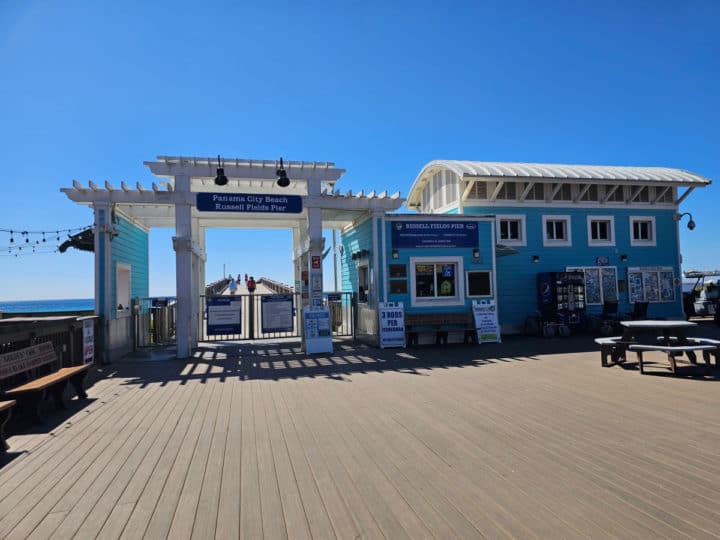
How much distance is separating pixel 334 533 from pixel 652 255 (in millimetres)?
18463

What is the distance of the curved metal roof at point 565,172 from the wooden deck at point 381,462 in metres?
9.42

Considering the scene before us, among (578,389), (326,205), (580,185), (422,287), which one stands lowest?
(578,389)

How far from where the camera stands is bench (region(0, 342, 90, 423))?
5.91 m

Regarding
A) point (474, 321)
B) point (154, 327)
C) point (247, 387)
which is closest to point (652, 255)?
point (474, 321)

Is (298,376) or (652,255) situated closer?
(298,376)

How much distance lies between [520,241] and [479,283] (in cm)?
337

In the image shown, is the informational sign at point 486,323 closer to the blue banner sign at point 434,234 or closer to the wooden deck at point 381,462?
the blue banner sign at point 434,234

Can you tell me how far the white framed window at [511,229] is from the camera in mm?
16297

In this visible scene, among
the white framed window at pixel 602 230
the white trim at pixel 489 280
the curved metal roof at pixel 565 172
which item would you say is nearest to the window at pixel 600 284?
the white framed window at pixel 602 230

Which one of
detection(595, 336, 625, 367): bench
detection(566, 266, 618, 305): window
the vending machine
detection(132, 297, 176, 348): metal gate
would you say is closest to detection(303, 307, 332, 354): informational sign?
detection(132, 297, 176, 348): metal gate

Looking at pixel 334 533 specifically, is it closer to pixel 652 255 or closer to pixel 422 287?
pixel 422 287

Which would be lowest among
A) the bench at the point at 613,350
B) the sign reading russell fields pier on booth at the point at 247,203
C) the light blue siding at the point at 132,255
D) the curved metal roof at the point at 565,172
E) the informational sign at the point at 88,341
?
the bench at the point at 613,350

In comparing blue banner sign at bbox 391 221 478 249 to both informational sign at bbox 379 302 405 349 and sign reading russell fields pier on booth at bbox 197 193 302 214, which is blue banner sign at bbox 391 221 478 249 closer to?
informational sign at bbox 379 302 405 349

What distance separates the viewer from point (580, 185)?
17312mm
